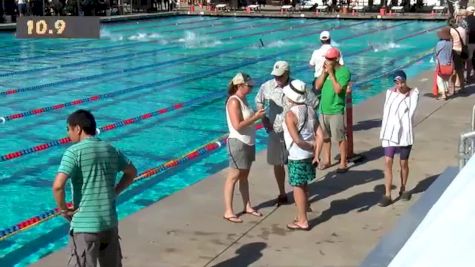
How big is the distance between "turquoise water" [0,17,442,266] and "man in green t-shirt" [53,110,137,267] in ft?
7.30

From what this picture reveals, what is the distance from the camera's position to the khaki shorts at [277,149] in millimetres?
5828

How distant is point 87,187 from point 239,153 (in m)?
1.99

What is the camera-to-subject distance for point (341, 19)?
110 feet

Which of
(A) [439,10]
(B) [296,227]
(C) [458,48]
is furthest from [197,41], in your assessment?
(B) [296,227]

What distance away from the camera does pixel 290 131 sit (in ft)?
17.3

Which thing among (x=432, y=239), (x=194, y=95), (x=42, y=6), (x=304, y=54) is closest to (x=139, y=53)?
(x=304, y=54)

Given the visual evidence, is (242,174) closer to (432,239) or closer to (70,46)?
(432,239)

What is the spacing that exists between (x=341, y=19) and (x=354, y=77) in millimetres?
18117

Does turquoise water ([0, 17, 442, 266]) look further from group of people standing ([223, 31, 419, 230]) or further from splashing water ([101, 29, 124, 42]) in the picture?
group of people standing ([223, 31, 419, 230])

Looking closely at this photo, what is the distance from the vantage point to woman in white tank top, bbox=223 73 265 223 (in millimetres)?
5480

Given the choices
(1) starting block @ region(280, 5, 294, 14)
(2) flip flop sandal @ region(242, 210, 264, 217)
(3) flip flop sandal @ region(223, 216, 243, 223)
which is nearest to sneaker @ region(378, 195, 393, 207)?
(2) flip flop sandal @ region(242, 210, 264, 217)

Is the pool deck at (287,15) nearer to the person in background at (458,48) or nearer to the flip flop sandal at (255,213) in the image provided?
the person in background at (458,48)

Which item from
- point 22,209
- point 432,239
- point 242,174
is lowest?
point 22,209

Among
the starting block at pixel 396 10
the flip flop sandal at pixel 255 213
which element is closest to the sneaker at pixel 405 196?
the flip flop sandal at pixel 255 213
